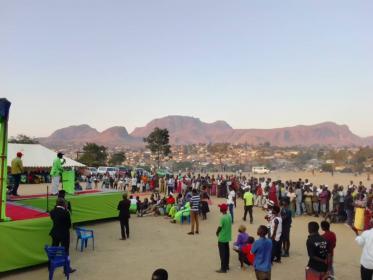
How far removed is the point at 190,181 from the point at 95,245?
613 inches

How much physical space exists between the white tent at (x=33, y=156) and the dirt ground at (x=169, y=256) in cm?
1850

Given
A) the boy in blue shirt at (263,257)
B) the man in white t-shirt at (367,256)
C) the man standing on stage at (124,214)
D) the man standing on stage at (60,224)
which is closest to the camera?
the man in white t-shirt at (367,256)

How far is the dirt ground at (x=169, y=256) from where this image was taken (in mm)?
9492

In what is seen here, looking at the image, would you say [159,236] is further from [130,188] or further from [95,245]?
[130,188]

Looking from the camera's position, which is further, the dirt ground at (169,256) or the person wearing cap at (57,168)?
the person wearing cap at (57,168)

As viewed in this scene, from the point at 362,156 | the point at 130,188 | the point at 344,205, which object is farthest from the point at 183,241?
the point at 362,156

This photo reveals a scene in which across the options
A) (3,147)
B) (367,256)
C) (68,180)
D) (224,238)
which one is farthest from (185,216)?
(367,256)

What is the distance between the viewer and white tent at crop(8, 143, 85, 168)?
32.3 m

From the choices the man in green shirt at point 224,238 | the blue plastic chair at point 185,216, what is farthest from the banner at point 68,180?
the man in green shirt at point 224,238

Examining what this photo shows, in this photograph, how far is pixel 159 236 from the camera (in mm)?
14039

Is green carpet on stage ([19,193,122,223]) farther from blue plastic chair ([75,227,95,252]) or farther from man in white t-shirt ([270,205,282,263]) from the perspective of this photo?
man in white t-shirt ([270,205,282,263])

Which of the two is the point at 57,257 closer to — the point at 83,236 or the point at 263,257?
the point at 83,236

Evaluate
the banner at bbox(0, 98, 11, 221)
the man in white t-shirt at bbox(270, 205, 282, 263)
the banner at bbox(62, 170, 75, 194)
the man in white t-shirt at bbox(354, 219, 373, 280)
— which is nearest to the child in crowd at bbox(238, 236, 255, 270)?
the man in white t-shirt at bbox(270, 205, 282, 263)

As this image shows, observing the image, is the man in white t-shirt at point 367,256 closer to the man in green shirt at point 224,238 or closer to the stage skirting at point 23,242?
the man in green shirt at point 224,238
